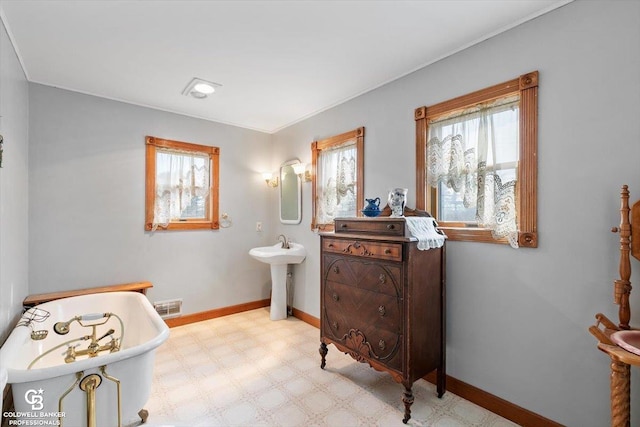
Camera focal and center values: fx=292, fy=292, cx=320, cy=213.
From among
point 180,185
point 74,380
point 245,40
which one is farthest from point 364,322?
point 180,185

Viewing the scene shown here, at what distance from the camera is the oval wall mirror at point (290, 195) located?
381 cm

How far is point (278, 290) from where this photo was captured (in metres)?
3.73

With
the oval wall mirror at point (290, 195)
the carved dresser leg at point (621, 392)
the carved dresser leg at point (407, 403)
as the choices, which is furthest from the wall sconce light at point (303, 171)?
the carved dresser leg at point (621, 392)

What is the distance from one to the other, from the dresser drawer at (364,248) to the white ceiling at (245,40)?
1450 mm

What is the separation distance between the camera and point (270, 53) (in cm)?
225

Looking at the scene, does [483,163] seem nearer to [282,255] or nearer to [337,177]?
[337,177]

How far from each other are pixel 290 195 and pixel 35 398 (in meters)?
2.97

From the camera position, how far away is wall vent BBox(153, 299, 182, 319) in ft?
11.1

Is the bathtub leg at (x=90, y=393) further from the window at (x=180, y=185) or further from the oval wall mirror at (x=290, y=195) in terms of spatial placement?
the oval wall mirror at (x=290, y=195)

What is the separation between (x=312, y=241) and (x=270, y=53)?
6.84 feet

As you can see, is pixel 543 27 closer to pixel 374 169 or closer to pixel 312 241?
pixel 374 169

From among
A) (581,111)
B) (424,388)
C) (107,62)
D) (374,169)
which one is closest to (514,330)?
(424,388)

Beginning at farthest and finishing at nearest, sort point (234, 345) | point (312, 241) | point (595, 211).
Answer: point (312, 241) < point (234, 345) < point (595, 211)

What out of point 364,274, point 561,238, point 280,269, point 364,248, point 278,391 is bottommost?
point 278,391
